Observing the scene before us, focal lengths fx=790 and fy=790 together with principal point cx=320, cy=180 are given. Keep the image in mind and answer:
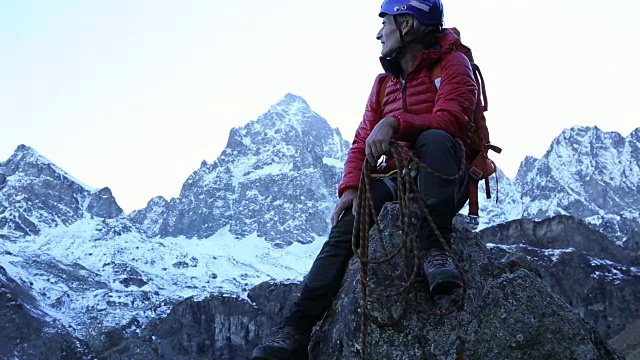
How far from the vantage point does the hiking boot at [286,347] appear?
6.68m

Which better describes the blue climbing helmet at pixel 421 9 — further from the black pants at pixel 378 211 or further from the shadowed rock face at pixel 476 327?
the shadowed rock face at pixel 476 327

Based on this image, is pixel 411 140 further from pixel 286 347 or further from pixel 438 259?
pixel 286 347

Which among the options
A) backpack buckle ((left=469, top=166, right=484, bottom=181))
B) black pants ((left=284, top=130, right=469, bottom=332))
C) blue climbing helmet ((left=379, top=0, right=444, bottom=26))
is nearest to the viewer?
black pants ((left=284, top=130, right=469, bottom=332))

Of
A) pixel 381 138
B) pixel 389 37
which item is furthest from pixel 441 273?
pixel 389 37

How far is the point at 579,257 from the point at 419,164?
132m

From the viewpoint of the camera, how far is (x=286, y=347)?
6.74 metres

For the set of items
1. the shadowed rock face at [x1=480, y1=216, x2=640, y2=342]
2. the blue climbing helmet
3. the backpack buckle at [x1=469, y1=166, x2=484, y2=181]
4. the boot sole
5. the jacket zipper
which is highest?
the shadowed rock face at [x1=480, y1=216, x2=640, y2=342]

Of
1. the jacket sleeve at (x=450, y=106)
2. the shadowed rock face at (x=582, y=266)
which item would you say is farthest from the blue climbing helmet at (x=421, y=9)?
the shadowed rock face at (x=582, y=266)

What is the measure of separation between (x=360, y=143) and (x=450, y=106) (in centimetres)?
129

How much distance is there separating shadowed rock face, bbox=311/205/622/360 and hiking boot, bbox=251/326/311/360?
0.17 meters

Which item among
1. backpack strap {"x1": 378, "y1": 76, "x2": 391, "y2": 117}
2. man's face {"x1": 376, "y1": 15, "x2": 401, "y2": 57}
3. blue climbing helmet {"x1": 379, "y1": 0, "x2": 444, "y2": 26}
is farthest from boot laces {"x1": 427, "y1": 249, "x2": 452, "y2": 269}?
blue climbing helmet {"x1": 379, "y1": 0, "x2": 444, "y2": 26}

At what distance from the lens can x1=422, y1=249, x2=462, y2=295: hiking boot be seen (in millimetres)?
6105

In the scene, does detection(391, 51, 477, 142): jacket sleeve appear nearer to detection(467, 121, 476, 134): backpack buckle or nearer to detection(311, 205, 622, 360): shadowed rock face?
detection(467, 121, 476, 134): backpack buckle

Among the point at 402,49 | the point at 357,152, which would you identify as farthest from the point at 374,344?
the point at 402,49
